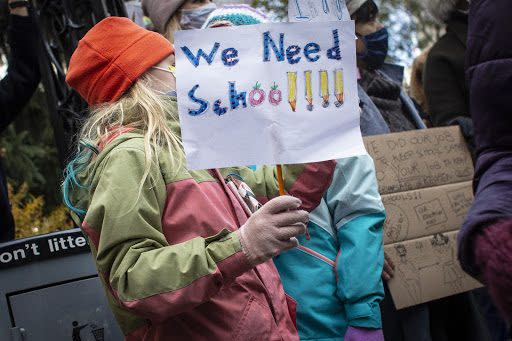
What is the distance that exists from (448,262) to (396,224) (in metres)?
0.30

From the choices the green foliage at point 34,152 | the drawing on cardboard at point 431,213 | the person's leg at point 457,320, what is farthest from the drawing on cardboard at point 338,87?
the green foliage at point 34,152

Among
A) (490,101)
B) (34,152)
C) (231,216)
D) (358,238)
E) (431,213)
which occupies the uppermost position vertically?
(490,101)

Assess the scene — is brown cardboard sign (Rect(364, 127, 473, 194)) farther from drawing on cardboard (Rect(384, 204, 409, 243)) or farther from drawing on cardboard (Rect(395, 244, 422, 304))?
drawing on cardboard (Rect(395, 244, 422, 304))

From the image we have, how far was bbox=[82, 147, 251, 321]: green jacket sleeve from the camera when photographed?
6.13 ft

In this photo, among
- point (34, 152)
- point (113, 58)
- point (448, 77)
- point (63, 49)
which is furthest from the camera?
point (34, 152)

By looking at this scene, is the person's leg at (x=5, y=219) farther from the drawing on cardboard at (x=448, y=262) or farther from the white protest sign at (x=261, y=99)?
the white protest sign at (x=261, y=99)

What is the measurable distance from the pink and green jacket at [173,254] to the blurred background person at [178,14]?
1.82 meters

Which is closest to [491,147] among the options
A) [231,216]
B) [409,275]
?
[231,216]

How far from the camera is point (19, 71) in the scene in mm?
4273

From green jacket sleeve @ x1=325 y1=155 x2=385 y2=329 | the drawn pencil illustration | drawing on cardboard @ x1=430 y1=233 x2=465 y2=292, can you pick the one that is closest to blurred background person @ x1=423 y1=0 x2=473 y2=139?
drawing on cardboard @ x1=430 y1=233 x2=465 y2=292

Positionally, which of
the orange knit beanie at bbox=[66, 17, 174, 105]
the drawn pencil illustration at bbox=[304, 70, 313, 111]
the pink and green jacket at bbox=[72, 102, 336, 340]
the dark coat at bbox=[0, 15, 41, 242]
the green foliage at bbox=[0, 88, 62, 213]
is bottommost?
the green foliage at bbox=[0, 88, 62, 213]

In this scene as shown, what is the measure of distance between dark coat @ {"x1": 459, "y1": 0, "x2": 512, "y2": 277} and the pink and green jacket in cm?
61

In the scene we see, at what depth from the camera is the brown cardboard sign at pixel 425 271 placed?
3.20 meters

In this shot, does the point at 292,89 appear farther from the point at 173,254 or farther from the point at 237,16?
the point at 237,16
